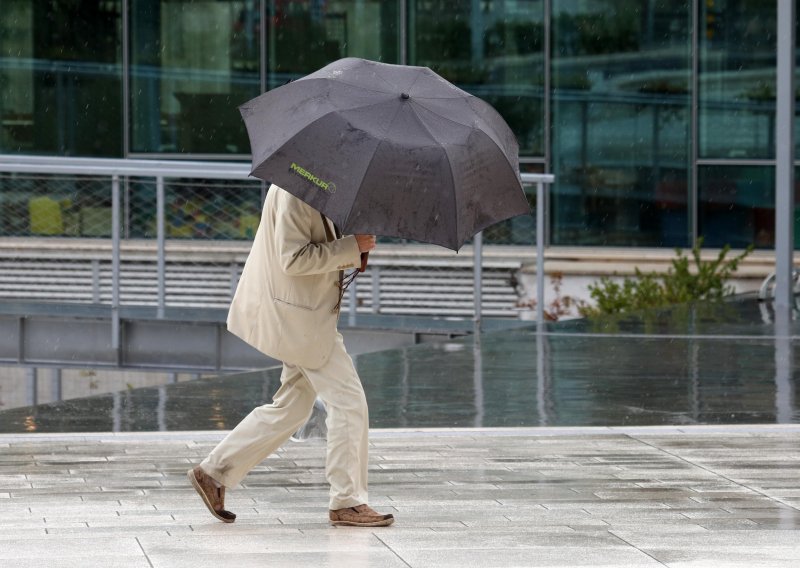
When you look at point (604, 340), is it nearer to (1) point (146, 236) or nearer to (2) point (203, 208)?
(2) point (203, 208)

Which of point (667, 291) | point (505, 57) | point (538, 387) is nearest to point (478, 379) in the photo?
point (538, 387)

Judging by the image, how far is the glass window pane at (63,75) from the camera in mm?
21609

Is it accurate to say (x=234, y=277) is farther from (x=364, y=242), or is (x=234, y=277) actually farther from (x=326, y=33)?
(x=364, y=242)

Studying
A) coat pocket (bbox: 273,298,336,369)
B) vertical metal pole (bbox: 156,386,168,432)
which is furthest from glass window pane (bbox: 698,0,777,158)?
coat pocket (bbox: 273,298,336,369)

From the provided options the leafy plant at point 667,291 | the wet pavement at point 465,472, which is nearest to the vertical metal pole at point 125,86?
the leafy plant at point 667,291

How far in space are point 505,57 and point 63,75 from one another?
5.92 metres

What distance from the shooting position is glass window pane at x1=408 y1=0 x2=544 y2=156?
20625mm

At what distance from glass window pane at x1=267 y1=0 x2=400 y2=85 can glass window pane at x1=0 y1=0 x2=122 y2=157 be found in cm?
217

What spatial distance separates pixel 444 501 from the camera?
6.13 meters

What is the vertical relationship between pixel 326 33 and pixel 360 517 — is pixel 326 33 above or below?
above

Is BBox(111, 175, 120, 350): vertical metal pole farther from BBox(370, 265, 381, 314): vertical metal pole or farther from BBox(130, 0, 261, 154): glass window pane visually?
BBox(130, 0, 261, 154): glass window pane

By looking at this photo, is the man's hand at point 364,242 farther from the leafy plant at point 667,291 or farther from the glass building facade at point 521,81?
the glass building facade at point 521,81

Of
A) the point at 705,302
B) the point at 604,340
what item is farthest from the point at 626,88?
the point at 604,340

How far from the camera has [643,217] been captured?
20312mm
